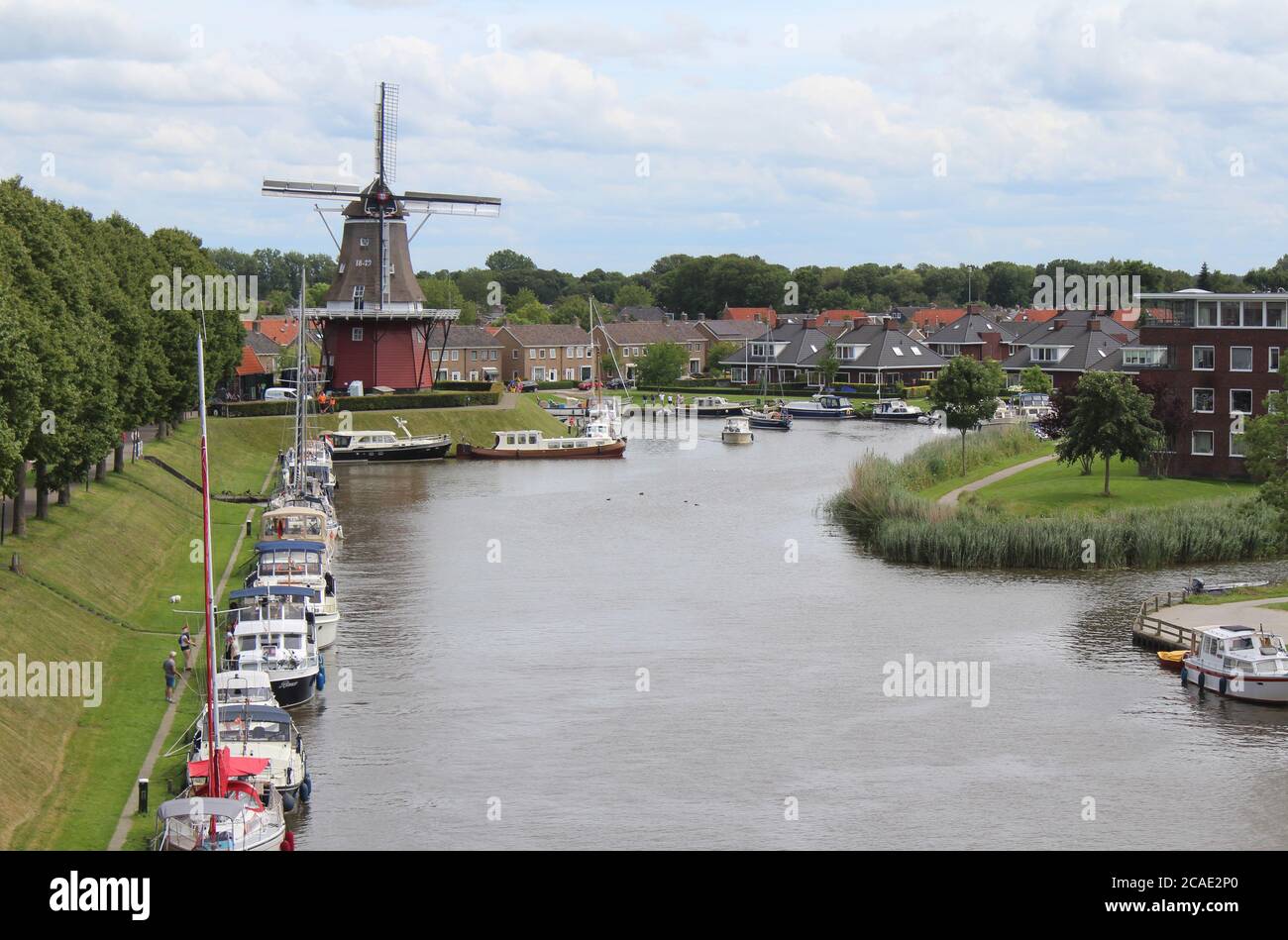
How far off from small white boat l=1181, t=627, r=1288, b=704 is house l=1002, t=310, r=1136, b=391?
82.7 m

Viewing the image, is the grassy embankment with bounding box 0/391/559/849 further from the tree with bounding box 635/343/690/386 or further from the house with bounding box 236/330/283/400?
the tree with bounding box 635/343/690/386

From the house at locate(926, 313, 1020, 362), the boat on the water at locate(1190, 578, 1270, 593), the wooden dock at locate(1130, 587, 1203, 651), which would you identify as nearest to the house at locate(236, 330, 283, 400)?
the house at locate(926, 313, 1020, 362)

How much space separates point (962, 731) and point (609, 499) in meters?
49.3

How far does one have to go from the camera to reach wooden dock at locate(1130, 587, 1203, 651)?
48.1m

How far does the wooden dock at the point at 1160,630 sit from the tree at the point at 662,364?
12732cm

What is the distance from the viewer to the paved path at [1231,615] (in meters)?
48.8

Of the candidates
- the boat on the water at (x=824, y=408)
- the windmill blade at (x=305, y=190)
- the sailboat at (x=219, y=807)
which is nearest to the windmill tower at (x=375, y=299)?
the windmill blade at (x=305, y=190)

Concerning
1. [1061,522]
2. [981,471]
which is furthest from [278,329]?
[1061,522]

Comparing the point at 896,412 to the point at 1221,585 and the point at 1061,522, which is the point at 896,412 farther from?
the point at 1221,585

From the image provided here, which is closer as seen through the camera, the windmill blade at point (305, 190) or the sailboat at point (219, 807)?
the sailboat at point (219, 807)

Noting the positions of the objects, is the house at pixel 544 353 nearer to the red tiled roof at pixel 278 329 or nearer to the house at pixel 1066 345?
the red tiled roof at pixel 278 329

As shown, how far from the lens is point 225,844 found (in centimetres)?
3041

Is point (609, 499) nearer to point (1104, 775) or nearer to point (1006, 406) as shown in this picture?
point (1104, 775)

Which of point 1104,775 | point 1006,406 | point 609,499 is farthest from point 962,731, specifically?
point 1006,406
